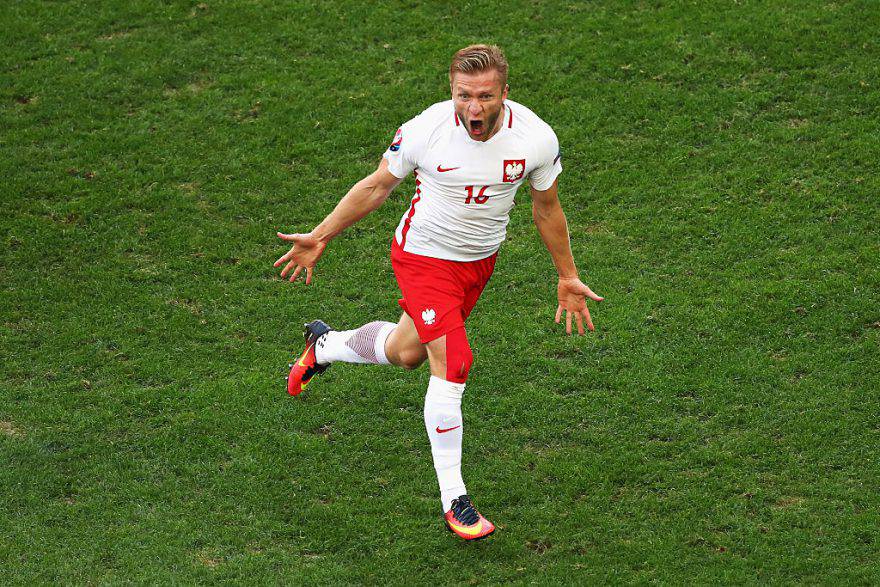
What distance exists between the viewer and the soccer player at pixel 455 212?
20.0 ft

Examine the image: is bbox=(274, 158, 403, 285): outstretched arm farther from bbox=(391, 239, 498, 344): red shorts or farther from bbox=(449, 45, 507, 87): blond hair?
bbox=(449, 45, 507, 87): blond hair

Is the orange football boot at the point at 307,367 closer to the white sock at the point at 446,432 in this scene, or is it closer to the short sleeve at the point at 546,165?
the white sock at the point at 446,432

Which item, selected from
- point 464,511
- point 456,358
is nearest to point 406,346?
point 456,358

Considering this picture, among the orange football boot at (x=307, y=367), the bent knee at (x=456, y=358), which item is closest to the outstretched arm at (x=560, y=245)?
the bent knee at (x=456, y=358)

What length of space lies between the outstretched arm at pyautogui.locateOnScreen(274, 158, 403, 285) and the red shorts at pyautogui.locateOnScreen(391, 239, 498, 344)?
34 cm

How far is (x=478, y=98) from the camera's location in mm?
5945

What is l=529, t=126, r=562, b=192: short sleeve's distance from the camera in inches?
247

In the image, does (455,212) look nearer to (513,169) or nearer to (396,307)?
(513,169)

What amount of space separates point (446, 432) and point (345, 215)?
1.36 metres

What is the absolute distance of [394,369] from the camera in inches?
308

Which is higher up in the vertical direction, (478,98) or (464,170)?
(478,98)

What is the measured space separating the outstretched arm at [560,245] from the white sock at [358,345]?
3.49ft

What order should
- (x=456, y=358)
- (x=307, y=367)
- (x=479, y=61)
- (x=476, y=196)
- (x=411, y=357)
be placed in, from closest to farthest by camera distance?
(x=479, y=61) < (x=456, y=358) < (x=476, y=196) < (x=411, y=357) < (x=307, y=367)

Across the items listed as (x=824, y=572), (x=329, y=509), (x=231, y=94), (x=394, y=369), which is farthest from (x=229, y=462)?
(x=231, y=94)
